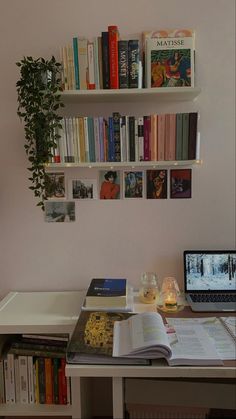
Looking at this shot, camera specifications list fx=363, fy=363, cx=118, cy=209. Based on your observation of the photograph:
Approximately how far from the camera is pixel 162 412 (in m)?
1.28

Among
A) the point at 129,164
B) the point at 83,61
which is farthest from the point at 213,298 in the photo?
the point at 83,61

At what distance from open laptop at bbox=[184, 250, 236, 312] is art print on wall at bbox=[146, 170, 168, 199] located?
1.07 feet

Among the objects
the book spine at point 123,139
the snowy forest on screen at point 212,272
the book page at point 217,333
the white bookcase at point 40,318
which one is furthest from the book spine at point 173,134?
the white bookcase at point 40,318

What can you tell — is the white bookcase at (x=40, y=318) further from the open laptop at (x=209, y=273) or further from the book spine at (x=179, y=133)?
the book spine at (x=179, y=133)

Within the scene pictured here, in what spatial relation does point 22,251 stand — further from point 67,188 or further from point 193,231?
point 193,231

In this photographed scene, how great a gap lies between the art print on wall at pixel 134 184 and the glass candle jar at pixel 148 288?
0.41 meters

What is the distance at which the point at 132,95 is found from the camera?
1.72m

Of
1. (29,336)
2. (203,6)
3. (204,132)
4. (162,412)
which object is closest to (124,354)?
(162,412)

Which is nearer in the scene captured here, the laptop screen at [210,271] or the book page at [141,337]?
the book page at [141,337]

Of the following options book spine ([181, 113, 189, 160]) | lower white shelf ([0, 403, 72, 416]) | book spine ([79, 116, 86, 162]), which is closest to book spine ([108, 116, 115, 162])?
book spine ([79, 116, 86, 162])

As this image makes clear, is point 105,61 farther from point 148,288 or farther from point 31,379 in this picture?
point 31,379

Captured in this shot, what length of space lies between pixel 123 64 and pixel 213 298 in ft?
3.83

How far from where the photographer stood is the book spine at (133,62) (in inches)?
65.3

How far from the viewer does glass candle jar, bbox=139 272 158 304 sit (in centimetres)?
169
